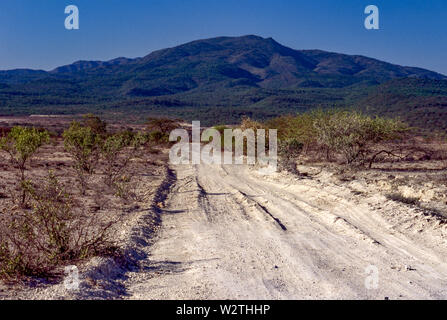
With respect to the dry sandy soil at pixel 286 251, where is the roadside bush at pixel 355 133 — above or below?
above

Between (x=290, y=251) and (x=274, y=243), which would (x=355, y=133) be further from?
(x=290, y=251)

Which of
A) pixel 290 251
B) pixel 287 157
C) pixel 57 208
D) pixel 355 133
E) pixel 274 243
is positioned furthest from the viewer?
pixel 287 157

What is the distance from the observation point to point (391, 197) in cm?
1119

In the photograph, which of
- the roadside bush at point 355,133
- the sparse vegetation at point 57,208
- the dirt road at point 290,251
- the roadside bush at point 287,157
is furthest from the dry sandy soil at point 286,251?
the roadside bush at point 355,133

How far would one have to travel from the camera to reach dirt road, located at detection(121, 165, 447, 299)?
5.79m

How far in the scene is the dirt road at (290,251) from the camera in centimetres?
579

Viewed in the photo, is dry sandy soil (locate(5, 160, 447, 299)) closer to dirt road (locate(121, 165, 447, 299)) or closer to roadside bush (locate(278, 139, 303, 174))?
dirt road (locate(121, 165, 447, 299))

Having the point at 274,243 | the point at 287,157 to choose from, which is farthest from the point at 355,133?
the point at 274,243

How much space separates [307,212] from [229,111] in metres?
90.2

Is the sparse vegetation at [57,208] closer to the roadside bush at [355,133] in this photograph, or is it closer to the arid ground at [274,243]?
the arid ground at [274,243]

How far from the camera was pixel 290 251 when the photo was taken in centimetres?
770

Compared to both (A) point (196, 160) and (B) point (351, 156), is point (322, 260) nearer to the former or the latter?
(B) point (351, 156)
